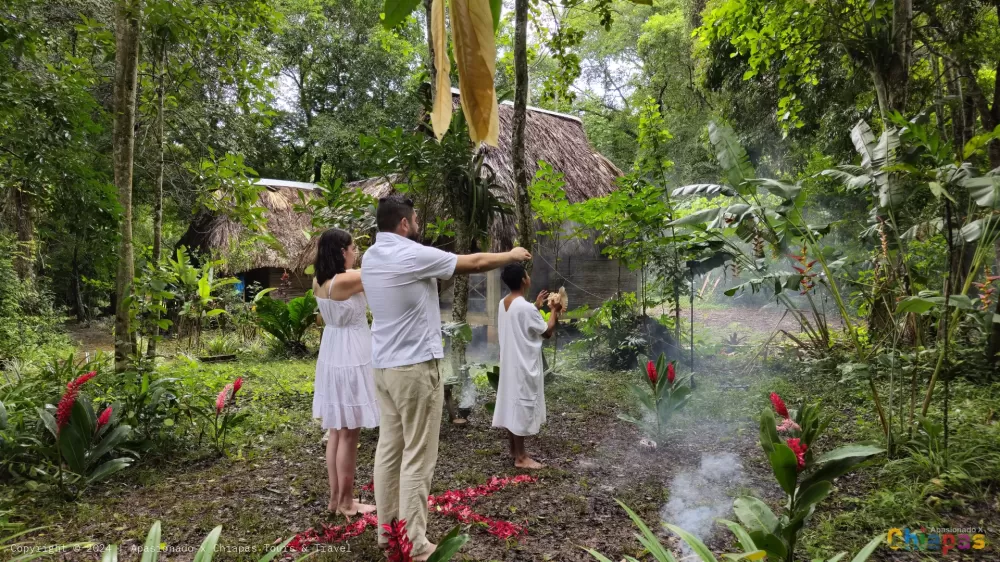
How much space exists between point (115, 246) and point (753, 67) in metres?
5.58

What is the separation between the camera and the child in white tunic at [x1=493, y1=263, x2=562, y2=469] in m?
3.31

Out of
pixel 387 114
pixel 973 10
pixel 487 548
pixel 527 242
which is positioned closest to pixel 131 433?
pixel 487 548

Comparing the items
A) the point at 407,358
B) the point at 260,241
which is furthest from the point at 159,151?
the point at 260,241

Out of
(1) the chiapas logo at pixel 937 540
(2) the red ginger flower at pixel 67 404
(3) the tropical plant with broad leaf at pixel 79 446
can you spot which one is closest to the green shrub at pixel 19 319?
(3) the tropical plant with broad leaf at pixel 79 446

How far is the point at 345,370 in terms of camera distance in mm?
2664

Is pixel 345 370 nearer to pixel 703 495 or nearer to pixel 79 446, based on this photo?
pixel 79 446

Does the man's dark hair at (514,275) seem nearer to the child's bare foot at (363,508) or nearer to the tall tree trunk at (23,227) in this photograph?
the child's bare foot at (363,508)

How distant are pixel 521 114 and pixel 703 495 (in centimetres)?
253

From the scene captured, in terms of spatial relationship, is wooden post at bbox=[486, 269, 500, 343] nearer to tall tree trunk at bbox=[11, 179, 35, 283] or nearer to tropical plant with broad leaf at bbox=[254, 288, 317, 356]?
tropical plant with broad leaf at bbox=[254, 288, 317, 356]

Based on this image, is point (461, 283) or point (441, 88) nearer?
point (441, 88)

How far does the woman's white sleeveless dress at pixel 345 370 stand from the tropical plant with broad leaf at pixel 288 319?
16.6 feet

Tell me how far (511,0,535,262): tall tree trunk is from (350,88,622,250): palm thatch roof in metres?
2.67

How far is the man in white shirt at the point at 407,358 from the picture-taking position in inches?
85.3

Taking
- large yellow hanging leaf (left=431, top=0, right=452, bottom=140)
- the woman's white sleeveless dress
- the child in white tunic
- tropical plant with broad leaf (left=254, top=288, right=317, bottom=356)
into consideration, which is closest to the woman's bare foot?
the woman's white sleeveless dress
